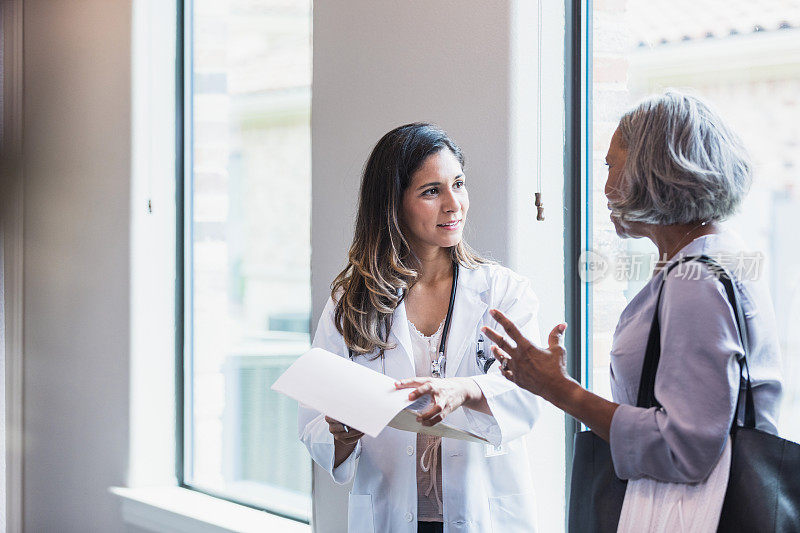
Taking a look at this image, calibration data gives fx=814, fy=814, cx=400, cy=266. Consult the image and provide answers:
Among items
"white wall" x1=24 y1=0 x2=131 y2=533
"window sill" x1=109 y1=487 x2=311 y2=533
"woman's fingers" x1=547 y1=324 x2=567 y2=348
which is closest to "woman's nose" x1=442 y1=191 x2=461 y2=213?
"woman's fingers" x1=547 y1=324 x2=567 y2=348

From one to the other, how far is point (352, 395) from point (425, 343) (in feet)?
1.29

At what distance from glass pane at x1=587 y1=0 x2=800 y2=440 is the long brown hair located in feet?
1.51

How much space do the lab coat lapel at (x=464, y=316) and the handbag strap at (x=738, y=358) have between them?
0.63 metres

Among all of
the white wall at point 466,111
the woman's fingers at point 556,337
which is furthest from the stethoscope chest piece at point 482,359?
the woman's fingers at point 556,337

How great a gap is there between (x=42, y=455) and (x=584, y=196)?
3.15 meters

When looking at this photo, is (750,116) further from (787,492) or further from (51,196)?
(51,196)

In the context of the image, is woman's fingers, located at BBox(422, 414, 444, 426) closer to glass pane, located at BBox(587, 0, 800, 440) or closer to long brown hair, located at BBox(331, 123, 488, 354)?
long brown hair, located at BBox(331, 123, 488, 354)

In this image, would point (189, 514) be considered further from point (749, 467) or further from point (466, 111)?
point (749, 467)

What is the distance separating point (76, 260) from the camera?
12.7 feet

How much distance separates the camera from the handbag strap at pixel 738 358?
1.22m

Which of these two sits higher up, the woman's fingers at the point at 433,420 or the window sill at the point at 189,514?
the woman's fingers at the point at 433,420

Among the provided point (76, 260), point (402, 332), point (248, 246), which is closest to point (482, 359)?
point (402, 332)

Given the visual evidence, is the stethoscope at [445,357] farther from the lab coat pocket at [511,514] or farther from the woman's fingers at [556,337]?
the woman's fingers at [556,337]

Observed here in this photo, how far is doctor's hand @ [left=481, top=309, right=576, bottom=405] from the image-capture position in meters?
1.38
